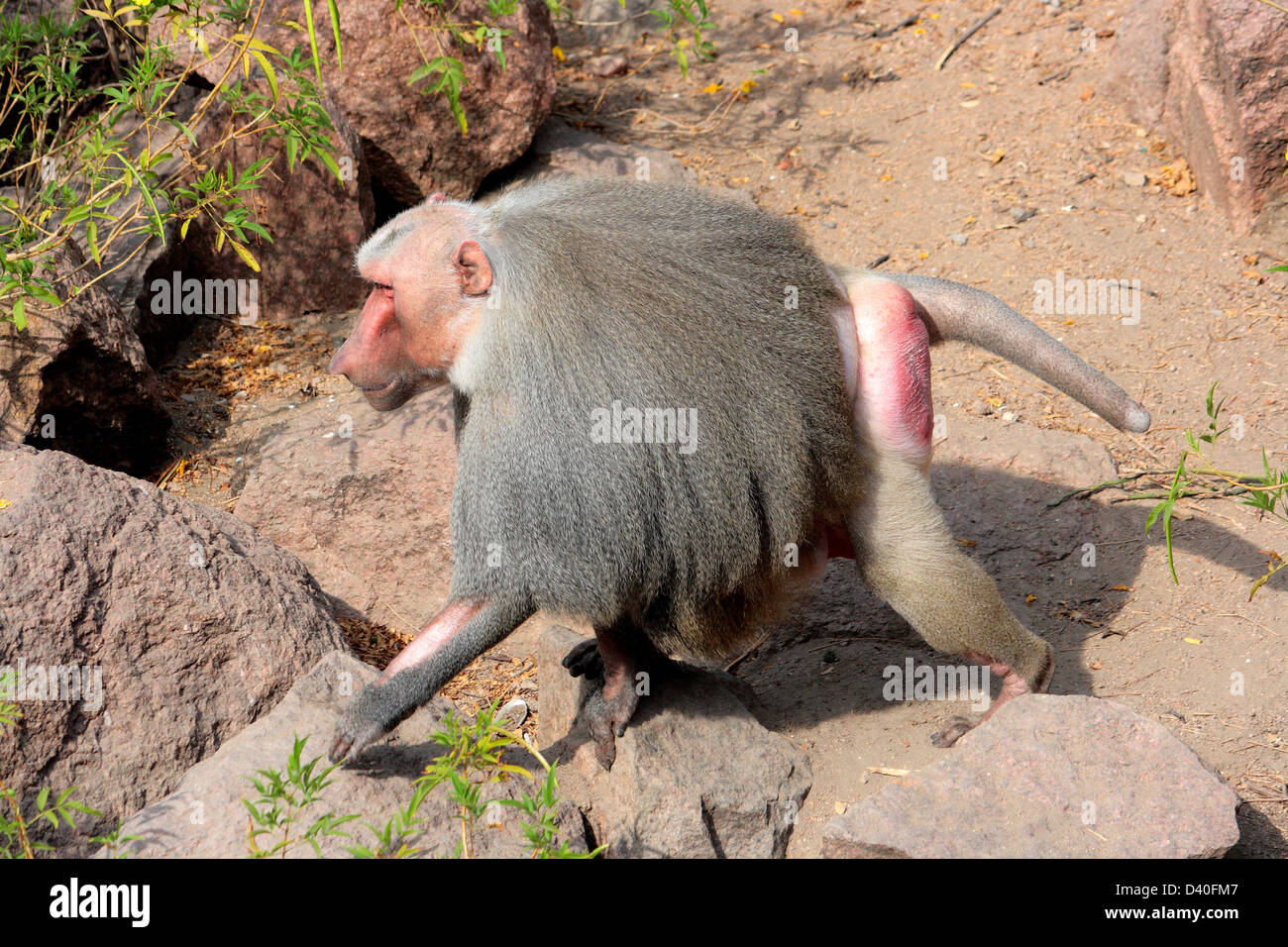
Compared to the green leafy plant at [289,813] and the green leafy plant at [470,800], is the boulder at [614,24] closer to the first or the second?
the green leafy plant at [470,800]

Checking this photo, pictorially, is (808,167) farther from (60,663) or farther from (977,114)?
(60,663)

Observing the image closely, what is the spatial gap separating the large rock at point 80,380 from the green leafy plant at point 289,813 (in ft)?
9.33

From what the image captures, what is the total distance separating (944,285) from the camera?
4418 mm

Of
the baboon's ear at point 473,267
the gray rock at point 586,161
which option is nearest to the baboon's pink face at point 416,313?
the baboon's ear at point 473,267

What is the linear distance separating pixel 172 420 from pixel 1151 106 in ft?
21.2

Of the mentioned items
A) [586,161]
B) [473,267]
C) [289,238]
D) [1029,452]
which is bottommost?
[1029,452]

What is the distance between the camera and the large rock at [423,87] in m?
7.01

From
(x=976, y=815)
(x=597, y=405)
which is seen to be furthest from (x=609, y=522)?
(x=976, y=815)

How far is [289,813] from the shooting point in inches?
134

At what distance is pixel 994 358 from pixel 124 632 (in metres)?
4.91
